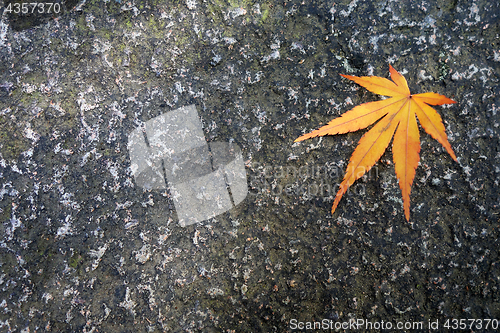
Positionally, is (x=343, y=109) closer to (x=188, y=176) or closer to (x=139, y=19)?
(x=188, y=176)

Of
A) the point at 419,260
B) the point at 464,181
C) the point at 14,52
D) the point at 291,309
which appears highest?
the point at 14,52

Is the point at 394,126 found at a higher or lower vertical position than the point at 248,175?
higher

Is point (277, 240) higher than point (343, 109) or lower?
lower

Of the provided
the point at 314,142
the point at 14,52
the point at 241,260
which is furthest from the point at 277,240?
the point at 14,52
